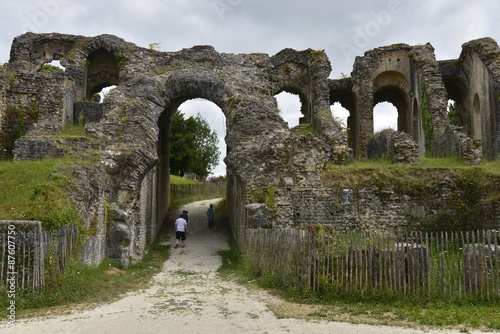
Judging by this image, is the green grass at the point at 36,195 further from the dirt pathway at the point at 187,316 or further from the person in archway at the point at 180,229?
the person in archway at the point at 180,229

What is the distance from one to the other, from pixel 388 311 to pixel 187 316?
12.7ft

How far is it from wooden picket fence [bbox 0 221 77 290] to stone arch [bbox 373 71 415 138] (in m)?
22.4

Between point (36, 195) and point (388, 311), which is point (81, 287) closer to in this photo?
point (36, 195)

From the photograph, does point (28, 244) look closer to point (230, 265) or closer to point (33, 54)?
point (230, 265)

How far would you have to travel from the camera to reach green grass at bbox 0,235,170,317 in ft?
27.6

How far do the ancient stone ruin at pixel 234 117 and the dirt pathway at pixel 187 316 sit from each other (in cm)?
301

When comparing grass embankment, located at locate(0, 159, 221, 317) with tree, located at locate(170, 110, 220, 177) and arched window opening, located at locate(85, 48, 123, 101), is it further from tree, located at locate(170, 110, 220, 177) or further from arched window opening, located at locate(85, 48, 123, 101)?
tree, located at locate(170, 110, 220, 177)

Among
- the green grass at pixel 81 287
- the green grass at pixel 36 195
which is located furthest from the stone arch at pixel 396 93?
the green grass at pixel 36 195

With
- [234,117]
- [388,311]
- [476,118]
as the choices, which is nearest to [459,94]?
[476,118]

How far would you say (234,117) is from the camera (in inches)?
694

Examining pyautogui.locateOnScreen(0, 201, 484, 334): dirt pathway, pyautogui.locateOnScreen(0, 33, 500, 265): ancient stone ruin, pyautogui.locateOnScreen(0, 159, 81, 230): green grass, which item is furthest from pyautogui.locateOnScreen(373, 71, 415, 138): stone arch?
pyautogui.locateOnScreen(0, 159, 81, 230): green grass

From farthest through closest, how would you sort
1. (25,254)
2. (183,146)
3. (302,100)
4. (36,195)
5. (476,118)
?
(183,146) → (302,100) → (476,118) → (36,195) → (25,254)

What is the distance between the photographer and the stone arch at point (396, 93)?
86.0 ft

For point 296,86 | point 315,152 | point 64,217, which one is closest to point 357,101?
point 296,86
